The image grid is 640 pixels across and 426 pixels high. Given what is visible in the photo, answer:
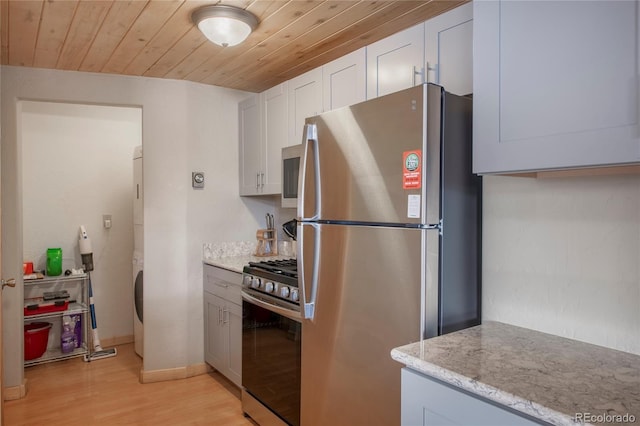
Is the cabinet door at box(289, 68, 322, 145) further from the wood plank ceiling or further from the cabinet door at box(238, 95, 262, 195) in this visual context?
the cabinet door at box(238, 95, 262, 195)

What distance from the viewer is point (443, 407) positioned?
1186 mm

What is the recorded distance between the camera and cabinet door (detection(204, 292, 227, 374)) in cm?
319

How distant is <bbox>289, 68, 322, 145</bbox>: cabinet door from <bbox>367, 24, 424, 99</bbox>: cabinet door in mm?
497

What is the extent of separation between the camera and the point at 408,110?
1.57m

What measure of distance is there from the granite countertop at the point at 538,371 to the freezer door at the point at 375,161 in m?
0.46

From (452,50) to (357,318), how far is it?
1.22 metres

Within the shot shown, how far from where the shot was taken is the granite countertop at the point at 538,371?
97 cm

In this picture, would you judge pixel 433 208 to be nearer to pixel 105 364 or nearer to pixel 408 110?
pixel 408 110

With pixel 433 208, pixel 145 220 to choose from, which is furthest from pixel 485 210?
pixel 145 220

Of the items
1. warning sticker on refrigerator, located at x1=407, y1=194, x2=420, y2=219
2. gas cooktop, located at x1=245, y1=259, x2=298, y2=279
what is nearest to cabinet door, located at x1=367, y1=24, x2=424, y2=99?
warning sticker on refrigerator, located at x1=407, y1=194, x2=420, y2=219

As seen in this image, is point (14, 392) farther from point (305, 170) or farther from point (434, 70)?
point (434, 70)

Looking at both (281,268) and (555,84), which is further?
(281,268)

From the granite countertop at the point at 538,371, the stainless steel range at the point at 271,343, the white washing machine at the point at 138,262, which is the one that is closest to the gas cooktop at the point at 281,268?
the stainless steel range at the point at 271,343

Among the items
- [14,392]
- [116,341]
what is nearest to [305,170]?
[14,392]
